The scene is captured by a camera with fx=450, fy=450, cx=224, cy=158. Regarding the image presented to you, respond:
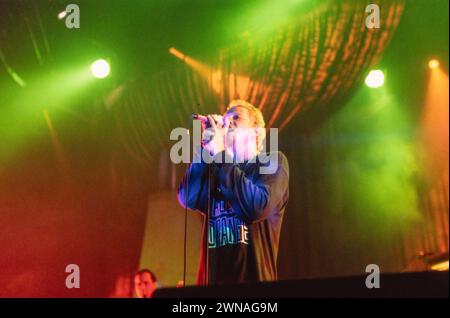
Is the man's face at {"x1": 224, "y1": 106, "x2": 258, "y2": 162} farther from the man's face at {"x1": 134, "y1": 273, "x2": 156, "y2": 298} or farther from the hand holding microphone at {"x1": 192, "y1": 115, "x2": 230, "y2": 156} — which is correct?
the man's face at {"x1": 134, "y1": 273, "x2": 156, "y2": 298}

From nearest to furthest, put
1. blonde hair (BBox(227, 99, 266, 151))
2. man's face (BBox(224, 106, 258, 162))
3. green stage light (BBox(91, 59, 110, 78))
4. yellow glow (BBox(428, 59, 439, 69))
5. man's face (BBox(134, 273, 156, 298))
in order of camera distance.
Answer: man's face (BBox(224, 106, 258, 162)) → blonde hair (BBox(227, 99, 266, 151)) → man's face (BBox(134, 273, 156, 298)) → green stage light (BBox(91, 59, 110, 78)) → yellow glow (BBox(428, 59, 439, 69))

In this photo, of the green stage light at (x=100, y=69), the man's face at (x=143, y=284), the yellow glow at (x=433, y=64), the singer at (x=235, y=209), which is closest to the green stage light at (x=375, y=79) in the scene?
the yellow glow at (x=433, y=64)

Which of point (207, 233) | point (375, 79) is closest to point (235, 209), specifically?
point (207, 233)

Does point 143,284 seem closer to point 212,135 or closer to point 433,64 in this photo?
point 212,135

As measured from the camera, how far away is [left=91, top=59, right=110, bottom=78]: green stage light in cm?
461

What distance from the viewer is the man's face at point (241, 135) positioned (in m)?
2.14

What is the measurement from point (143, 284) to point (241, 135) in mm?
2750

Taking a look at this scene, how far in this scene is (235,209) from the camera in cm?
183

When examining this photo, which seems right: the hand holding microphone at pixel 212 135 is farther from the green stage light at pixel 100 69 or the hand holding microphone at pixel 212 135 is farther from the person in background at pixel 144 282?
the green stage light at pixel 100 69

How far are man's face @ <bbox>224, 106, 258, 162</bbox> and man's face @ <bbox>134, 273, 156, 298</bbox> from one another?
261cm

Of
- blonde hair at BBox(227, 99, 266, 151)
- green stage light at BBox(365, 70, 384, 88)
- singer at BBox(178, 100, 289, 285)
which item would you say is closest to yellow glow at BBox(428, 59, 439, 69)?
green stage light at BBox(365, 70, 384, 88)

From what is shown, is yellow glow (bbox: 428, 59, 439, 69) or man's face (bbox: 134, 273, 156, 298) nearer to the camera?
man's face (bbox: 134, 273, 156, 298)

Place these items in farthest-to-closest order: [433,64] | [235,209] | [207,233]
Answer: [433,64] < [235,209] < [207,233]
